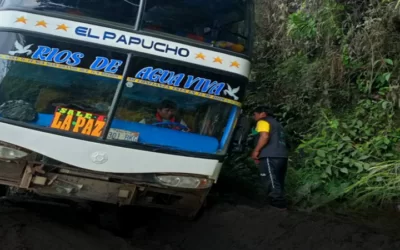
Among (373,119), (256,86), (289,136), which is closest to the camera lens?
(373,119)

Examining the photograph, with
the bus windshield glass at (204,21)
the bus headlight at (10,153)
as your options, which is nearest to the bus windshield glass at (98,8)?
the bus windshield glass at (204,21)

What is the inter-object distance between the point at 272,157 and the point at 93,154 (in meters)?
2.75

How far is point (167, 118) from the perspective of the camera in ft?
16.0

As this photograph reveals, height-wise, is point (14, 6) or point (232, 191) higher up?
point (14, 6)

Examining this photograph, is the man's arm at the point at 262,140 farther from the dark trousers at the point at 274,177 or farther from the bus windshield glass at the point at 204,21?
the bus windshield glass at the point at 204,21

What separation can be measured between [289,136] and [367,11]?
2437 mm

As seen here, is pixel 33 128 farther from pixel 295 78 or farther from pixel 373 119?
pixel 295 78

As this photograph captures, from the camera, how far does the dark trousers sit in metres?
6.41

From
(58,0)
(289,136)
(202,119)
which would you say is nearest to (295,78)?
(289,136)

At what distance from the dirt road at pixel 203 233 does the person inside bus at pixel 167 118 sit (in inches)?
48.0

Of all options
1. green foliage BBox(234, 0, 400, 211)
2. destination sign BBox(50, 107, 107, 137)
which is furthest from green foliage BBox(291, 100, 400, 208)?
destination sign BBox(50, 107, 107, 137)

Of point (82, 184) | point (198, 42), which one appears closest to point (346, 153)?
point (198, 42)

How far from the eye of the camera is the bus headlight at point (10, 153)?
4363mm

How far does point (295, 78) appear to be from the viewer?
30.9ft
